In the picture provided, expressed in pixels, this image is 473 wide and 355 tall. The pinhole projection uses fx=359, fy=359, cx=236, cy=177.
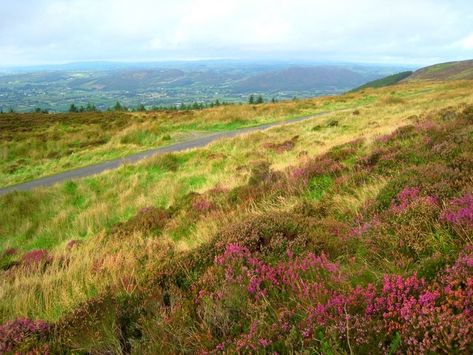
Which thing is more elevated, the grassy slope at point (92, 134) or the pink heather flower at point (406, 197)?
the pink heather flower at point (406, 197)

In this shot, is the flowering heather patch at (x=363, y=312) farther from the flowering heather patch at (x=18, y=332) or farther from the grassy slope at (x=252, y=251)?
the flowering heather patch at (x=18, y=332)

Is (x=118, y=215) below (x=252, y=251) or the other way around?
below

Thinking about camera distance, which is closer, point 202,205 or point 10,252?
point 202,205

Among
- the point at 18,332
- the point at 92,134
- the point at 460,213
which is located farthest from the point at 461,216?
the point at 92,134

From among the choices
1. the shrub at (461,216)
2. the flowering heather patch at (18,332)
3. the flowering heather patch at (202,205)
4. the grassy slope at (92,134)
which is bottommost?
the grassy slope at (92,134)

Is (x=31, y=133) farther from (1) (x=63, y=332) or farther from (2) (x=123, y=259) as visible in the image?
(1) (x=63, y=332)

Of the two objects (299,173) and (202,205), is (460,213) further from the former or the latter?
(202,205)

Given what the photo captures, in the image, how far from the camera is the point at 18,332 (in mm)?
3701

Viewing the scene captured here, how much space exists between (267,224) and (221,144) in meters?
16.7

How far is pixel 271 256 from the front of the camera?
4.14 metres

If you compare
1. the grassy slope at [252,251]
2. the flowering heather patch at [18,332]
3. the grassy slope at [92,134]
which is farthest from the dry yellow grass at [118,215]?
the grassy slope at [92,134]

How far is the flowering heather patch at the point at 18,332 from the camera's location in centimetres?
352

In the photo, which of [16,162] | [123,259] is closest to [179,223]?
[123,259]

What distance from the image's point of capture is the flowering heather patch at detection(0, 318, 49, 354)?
3.52 metres
